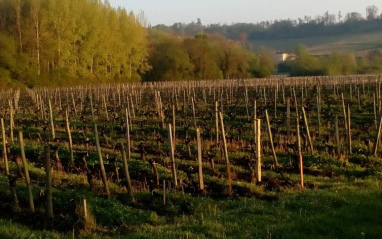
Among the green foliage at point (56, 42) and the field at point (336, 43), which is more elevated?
the field at point (336, 43)

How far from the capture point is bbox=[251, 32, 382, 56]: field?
130 metres

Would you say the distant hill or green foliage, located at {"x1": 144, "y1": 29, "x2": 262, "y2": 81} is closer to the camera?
green foliage, located at {"x1": 144, "y1": 29, "x2": 262, "y2": 81}

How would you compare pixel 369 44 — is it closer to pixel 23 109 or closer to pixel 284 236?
pixel 23 109

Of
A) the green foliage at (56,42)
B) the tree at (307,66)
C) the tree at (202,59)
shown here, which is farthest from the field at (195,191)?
the tree at (307,66)

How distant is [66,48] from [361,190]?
44438 millimetres

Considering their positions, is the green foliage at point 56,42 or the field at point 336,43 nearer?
the green foliage at point 56,42

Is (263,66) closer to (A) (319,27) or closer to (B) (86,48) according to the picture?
(B) (86,48)

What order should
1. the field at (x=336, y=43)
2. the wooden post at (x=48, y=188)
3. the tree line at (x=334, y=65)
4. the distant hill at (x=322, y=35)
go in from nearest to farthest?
the wooden post at (x=48, y=188), the tree line at (x=334, y=65), the field at (x=336, y=43), the distant hill at (x=322, y=35)

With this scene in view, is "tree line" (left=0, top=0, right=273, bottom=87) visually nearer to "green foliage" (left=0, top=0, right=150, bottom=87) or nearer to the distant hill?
"green foliage" (left=0, top=0, right=150, bottom=87)

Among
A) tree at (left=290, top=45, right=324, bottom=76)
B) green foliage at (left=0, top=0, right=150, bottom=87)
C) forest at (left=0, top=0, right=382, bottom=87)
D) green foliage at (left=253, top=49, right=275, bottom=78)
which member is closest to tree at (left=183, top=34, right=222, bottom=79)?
forest at (left=0, top=0, right=382, bottom=87)

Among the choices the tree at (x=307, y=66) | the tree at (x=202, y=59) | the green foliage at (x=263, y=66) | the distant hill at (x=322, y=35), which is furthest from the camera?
the distant hill at (x=322, y=35)

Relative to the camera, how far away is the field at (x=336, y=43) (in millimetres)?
129875

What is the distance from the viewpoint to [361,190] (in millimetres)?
10547

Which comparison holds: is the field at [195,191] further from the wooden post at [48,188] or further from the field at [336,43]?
the field at [336,43]
